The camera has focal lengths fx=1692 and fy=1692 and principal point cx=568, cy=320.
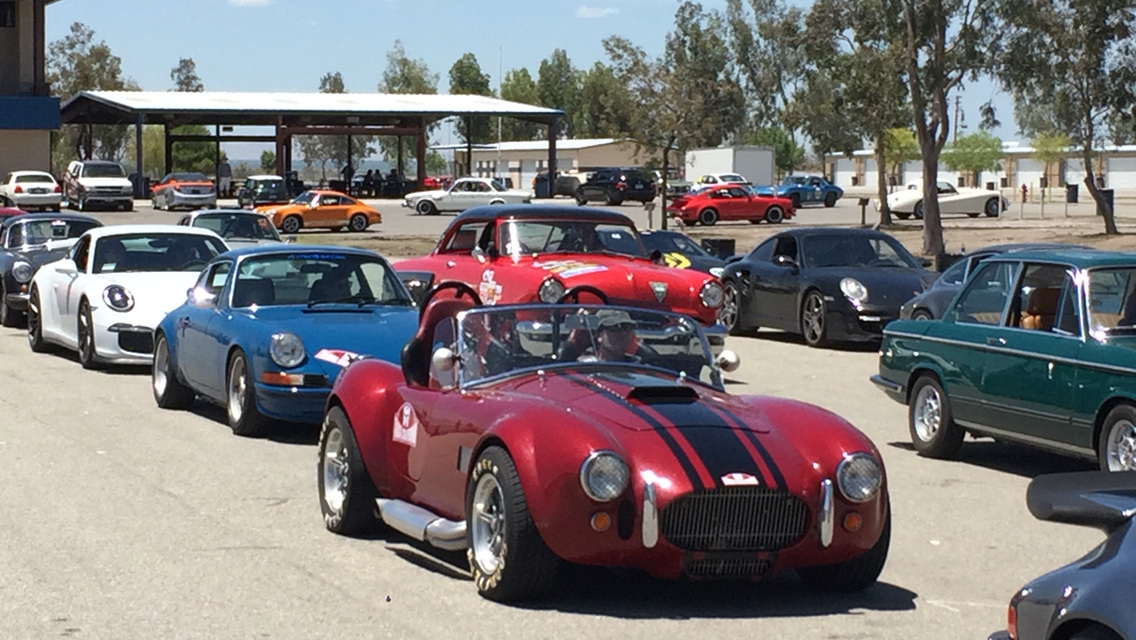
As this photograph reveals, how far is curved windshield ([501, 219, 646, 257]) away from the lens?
17297 mm

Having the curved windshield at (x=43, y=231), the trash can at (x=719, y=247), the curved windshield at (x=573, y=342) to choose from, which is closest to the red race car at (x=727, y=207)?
the trash can at (x=719, y=247)

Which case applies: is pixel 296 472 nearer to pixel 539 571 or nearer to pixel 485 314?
pixel 485 314

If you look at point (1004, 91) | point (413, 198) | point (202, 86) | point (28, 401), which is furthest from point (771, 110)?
point (28, 401)

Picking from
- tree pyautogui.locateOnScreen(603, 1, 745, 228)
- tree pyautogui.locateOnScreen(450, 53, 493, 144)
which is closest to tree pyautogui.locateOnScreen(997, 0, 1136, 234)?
tree pyautogui.locateOnScreen(603, 1, 745, 228)

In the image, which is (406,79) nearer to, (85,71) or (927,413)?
(85,71)

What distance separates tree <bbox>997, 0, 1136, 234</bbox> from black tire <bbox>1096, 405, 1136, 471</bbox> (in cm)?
2639

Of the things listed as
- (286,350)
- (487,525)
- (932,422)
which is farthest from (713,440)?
(286,350)

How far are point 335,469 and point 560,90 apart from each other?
15831 centimetres

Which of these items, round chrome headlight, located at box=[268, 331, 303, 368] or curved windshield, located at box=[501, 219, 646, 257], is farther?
curved windshield, located at box=[501, 219, 646, 257]

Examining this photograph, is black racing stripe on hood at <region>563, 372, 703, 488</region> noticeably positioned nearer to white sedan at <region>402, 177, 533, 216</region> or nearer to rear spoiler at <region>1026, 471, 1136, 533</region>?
rear spoiler at <region>1026, 471, 1136, 533</region>

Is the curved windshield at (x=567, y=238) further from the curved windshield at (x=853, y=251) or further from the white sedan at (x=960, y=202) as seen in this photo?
the white sedan at (x=960, y=202)

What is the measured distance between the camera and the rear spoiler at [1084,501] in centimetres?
445

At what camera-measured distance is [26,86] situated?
71062mm

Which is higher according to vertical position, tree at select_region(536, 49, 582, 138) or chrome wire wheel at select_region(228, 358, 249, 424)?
tree at select_region(536, 49, 582, 138)
